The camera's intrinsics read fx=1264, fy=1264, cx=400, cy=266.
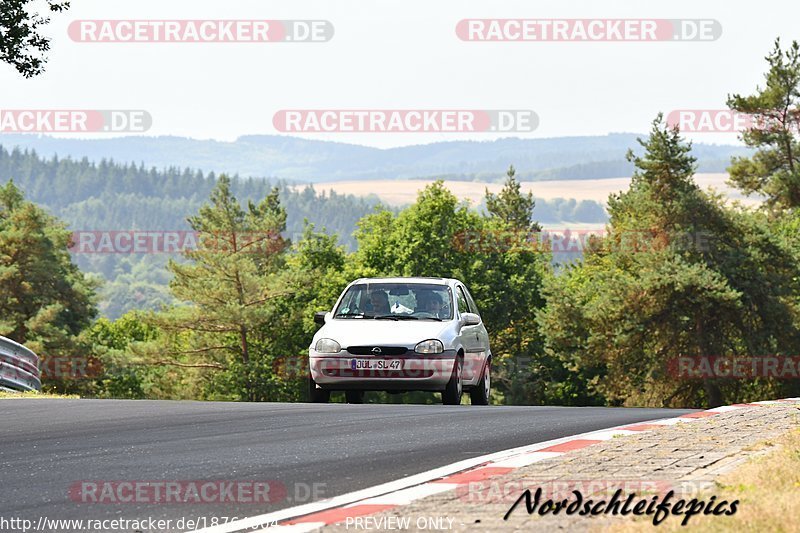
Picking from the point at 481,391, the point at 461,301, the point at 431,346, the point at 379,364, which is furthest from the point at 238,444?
the point at 481,391

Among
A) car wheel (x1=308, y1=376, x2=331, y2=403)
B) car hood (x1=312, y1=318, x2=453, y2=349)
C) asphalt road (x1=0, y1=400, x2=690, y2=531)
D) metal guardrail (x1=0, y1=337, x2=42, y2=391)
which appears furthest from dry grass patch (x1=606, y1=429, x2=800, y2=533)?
metal guardrail (x1=0, y1=337, x2=42, y2=391)

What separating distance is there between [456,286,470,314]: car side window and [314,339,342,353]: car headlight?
2037 mm

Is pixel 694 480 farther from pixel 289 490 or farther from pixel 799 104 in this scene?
pixel 799 104

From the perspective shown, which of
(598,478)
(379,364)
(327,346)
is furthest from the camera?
(327,346)

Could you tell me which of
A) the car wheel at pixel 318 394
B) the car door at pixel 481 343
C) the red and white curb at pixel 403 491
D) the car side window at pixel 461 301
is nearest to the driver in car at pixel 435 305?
the car side window at pixel 461 301

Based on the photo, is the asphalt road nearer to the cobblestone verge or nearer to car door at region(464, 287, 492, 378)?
the cobblestone verge

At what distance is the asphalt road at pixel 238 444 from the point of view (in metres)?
7.96

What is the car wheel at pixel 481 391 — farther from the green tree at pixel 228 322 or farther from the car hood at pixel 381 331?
the green tree at pixel 228 322

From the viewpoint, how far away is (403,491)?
7.71 metres

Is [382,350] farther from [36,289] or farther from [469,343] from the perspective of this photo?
[36,289]

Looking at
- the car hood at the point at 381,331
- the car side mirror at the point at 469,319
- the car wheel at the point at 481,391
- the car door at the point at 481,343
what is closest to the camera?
the car hood at the point at 381,331

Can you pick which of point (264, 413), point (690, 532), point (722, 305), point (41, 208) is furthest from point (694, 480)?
point (41, 208)

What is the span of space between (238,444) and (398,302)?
23.4ft

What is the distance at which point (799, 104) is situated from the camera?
6731 cm
